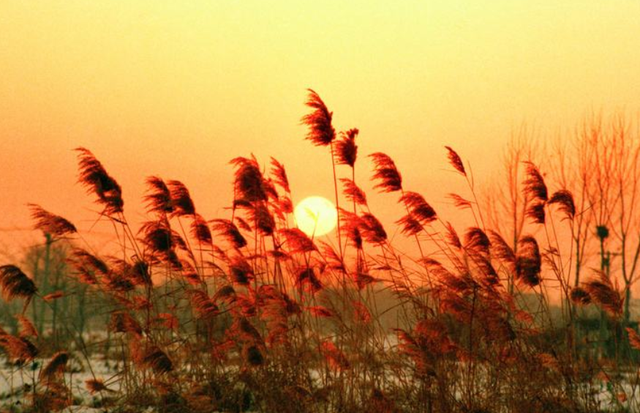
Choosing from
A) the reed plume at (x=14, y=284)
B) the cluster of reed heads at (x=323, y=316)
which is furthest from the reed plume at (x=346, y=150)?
the reed plume at (x=14, y=284)

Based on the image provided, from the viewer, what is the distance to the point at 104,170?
6582mm

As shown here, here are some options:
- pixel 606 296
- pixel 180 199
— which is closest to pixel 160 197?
pixel 180 199

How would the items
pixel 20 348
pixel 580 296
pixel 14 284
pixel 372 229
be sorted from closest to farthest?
pixel 14 284 < pixel 20 348 < pixel 580 296 < pixel 372 229

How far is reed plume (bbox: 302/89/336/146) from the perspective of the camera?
661 centimetres

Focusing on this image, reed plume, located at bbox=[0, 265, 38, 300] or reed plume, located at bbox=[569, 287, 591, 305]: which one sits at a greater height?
reed plume, located at bbox=[0, 265, 38, 300]

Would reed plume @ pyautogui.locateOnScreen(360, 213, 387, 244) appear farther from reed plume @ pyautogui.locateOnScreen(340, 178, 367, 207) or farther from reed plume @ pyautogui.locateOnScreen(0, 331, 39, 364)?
reed plume @ pyautogui.locateOnScreen(0, 331, 39, 364)

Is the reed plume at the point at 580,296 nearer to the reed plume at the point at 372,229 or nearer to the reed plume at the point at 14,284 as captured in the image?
the reed plume at the point at 372,229

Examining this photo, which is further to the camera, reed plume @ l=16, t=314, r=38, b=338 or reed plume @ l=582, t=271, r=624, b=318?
reed plume @ l=16, t=314, r=38, b=338

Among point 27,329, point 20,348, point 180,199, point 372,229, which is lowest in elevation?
point 20,348

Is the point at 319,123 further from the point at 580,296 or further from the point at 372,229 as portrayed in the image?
the point at 580,296

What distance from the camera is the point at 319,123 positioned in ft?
21.9

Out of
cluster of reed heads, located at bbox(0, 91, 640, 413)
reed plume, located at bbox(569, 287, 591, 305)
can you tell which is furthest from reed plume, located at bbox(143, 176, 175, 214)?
reed plume, located at bbox(569, 287, 591, 305)

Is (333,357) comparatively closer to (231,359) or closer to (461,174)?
(231,359)

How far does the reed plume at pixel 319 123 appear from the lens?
661 centimetres
